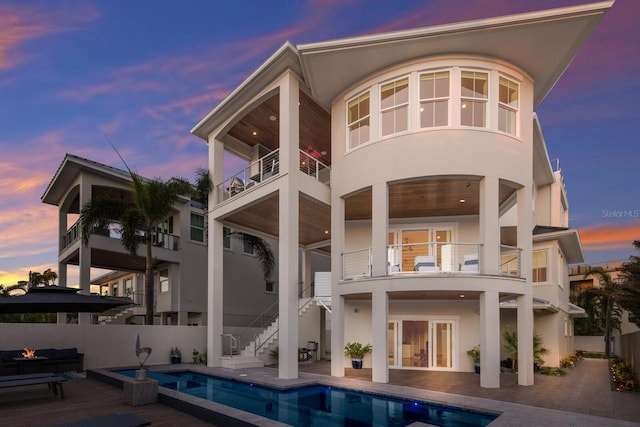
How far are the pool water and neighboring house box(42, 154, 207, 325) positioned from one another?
11.9 m

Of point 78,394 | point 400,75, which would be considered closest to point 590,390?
point 400,75

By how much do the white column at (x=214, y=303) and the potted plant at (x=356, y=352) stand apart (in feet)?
16.8

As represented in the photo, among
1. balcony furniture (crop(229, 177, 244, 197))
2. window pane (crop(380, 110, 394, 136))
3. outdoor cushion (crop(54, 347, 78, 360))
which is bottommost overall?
outdoor cushion (crop(54, 347, 78, 360))

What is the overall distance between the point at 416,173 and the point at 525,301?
16.3 ft

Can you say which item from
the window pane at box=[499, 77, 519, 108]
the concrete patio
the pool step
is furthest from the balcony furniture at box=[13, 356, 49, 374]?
the window pane at box=[499, 77, 519, 108]

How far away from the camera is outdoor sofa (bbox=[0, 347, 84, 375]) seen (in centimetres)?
1301

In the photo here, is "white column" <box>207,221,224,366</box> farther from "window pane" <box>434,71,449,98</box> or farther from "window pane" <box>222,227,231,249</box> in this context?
"window pane" <box>434,71,449,98</box>

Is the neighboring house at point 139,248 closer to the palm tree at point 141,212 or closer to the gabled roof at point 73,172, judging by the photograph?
the gabled roof at point 73,172

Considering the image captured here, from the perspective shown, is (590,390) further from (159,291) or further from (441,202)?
(159,291)

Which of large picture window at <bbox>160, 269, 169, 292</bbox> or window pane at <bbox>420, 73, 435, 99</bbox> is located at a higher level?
window pane at <bbox>420, 73, 435, 99</bbox>

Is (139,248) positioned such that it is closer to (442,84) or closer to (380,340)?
(380,340)

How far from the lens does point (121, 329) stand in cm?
1667

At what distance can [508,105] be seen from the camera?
1302 cm

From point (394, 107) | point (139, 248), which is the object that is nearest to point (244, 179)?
point (394, 107)
